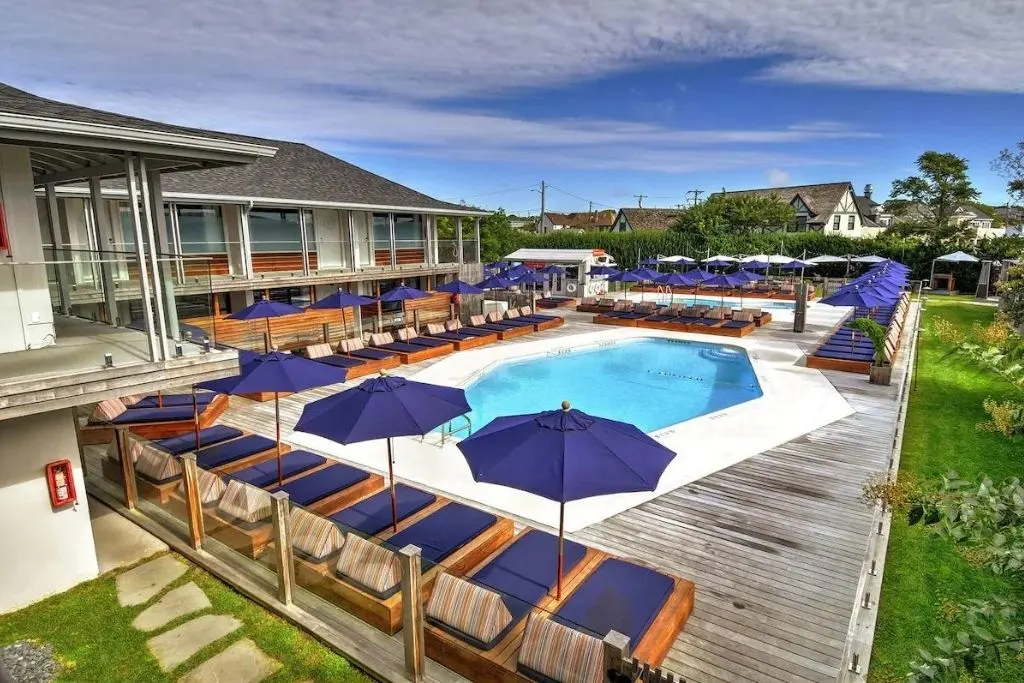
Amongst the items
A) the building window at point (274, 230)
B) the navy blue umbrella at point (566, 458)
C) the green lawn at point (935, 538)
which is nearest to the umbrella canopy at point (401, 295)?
the building window at point (274, 230)

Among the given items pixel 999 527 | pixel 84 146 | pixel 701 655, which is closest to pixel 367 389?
pixel 84 146

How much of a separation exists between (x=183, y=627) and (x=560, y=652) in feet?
15.3

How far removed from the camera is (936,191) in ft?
159

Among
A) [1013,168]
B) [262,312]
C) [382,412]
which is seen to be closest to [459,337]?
[262,312]

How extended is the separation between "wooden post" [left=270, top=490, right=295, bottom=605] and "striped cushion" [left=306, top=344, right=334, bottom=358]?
12.2 metres

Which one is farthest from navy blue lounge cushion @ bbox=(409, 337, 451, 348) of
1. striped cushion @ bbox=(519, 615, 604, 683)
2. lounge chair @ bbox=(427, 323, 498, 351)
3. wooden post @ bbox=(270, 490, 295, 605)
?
striped cushion @ bbox=(519, 615, 604, 683)

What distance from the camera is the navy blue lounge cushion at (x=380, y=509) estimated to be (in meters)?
7.75

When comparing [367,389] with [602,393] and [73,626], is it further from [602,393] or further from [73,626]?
[602,393]

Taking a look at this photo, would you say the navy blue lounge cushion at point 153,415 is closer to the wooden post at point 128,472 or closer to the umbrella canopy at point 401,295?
the wooden post at point 128,472

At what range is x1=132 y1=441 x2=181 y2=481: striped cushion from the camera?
28.3 feet

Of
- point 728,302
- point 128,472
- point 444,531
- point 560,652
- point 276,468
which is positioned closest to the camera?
point 560,652

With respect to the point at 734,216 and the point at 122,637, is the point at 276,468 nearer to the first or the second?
the point at 122,637

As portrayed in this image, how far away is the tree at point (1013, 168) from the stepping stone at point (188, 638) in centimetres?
3755

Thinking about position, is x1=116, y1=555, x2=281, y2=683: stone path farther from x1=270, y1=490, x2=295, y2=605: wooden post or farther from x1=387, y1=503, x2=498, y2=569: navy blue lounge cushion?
x1=387, y1=503, x2=498, y2=569: navy blue lounge cushion
